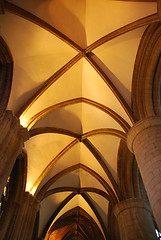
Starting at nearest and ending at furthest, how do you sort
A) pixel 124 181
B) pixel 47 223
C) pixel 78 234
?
pixel 124 181, pixel 47 223, pixel 78 234

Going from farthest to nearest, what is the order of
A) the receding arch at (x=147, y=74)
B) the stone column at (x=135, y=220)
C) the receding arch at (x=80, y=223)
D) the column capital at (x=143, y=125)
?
the receding arch at (x=80, y=223) < the stone column at (x=135, y=220) < the receding arch at (x=147, y=74) < the column capital at (x=143, y=125)

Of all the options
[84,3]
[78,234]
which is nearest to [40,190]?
[84,3]

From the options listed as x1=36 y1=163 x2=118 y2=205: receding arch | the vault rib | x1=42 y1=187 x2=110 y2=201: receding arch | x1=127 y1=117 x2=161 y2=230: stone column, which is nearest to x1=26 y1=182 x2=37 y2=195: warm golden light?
x1=36 y1=163 x2=118 y2=205: receding arch

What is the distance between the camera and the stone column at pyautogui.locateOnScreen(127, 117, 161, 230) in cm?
478

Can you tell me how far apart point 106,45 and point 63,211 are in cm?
1157

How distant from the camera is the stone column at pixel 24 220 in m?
8.13

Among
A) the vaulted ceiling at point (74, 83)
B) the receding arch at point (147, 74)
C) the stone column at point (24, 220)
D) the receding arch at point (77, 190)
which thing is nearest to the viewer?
the receding arch at point (147, 74)

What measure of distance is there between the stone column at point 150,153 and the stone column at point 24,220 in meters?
5.31

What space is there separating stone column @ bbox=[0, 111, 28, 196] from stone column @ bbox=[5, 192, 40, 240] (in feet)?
11.3

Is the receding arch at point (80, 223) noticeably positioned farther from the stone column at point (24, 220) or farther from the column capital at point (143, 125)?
the column capital at point (143, 125)

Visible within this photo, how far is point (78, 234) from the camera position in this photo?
61.1 ft

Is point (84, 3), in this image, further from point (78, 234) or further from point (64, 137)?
point (78, 234)

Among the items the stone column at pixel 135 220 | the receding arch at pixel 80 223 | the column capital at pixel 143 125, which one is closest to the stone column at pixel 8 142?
the column capital at pixel 143 125

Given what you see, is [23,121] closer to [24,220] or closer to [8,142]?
[8,142]
